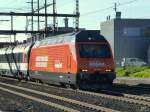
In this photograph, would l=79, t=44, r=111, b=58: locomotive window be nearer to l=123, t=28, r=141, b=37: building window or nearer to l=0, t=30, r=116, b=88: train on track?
l=0, t=30, r=116, b=88: train on track

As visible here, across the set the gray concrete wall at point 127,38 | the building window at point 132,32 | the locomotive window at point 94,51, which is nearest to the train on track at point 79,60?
the locomotive window at point 94,51

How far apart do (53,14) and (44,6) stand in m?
4.31

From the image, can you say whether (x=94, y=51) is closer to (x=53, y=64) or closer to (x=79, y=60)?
(x=79, y=60)

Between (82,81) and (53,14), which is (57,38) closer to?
(82,81)

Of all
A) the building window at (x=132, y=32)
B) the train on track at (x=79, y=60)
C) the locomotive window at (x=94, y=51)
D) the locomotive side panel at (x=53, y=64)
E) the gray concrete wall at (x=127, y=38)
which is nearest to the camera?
the train on track at (x=79, y=60)

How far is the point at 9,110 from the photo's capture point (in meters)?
18.2

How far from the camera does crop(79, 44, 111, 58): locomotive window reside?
2786 cm

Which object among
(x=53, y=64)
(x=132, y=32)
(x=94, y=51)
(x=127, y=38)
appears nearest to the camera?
(x=94, y=51)

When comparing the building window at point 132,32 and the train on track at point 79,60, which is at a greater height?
the building window at point 132,32

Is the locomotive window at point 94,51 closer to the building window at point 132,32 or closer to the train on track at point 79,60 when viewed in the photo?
the train on track at point 79,60

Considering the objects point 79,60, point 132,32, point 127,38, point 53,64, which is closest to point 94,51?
point 79,60

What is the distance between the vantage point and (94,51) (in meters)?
28.2

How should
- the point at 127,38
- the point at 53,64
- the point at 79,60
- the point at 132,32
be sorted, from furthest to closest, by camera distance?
the point at 132,32, the point at 127,38, the point at 53,64, the point at 79,60

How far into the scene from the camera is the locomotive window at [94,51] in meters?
27.9
